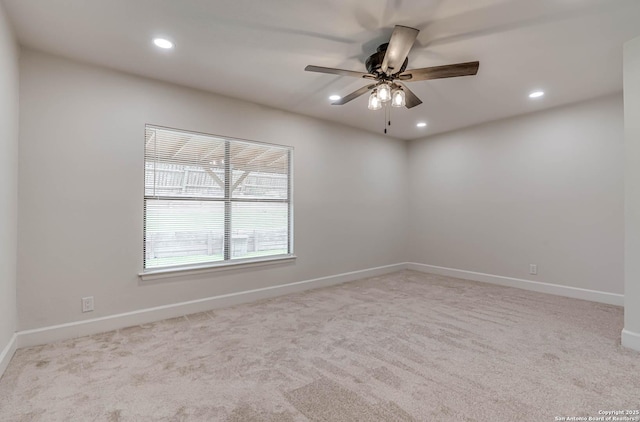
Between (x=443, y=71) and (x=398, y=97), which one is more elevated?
(x=443, y=71)

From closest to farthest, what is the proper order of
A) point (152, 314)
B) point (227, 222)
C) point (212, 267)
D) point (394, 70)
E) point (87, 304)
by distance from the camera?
point (394, 70)
point (87, 304)
point (152, 314)
point (212, 267)
point (227, 222)

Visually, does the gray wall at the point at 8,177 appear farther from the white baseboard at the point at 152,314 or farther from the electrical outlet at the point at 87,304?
the electrical outlet at the point at 87,304

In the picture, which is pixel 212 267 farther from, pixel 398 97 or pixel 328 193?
pixel 398 97

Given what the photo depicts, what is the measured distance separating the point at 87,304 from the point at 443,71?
3727 millimetres

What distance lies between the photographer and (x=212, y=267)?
3.60m

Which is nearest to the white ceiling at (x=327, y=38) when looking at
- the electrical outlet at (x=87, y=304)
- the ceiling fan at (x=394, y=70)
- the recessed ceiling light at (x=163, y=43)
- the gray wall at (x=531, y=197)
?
the recessed ceiling light at (x=163, y=43)

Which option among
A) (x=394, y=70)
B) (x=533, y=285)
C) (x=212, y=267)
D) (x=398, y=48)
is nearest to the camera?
(x=398, y=48)

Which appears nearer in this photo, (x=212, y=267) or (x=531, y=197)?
(x=212, y=267)

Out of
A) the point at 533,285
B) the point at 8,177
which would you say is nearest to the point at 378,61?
the point at 8,177

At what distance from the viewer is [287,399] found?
1.88m

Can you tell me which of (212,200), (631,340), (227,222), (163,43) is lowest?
(631,340)

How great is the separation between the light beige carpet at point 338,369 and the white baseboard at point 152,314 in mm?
118

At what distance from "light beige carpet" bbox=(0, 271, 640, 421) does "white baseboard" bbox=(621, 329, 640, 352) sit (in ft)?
0.27

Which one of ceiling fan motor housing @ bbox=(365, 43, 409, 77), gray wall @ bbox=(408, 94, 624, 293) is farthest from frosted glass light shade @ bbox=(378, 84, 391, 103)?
gray wall @ bbox=(408, 94, 624, 293)
